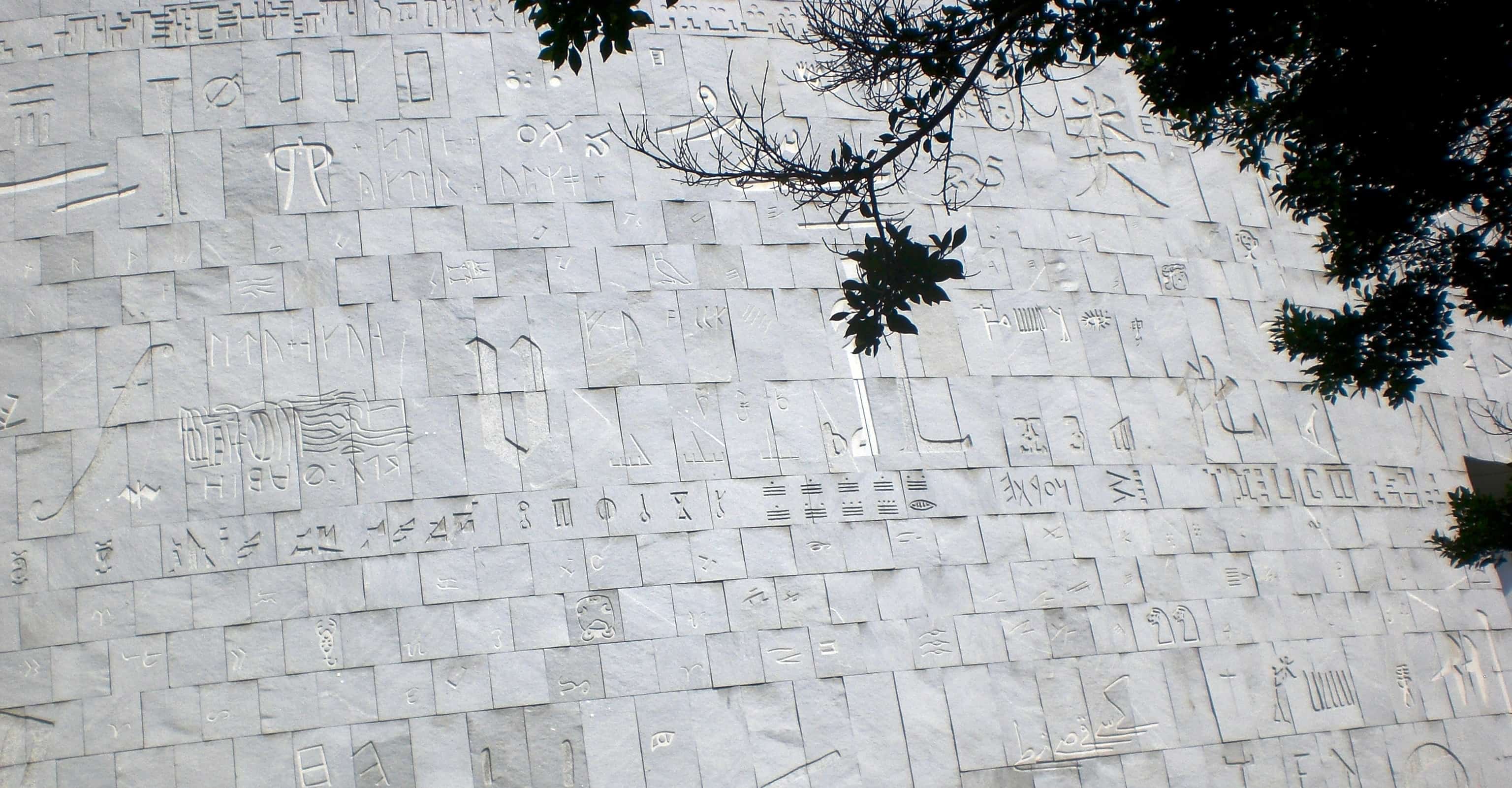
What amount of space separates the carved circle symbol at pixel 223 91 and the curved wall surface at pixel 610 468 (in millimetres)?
94

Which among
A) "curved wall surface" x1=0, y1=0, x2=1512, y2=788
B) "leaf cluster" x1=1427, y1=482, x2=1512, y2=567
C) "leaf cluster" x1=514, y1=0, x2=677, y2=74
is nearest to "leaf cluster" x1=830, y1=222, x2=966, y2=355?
"leaf cluster" x1=514, y1=0, x2=677, y2=74

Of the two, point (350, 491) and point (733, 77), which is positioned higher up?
point (733, 77)

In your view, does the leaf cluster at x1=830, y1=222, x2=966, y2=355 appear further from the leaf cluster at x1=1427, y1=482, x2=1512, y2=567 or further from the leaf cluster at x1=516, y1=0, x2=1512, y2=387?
the leaf cluster at x1=1427, y1=482, x2=1512, y2=567

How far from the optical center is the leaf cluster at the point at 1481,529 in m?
6.24

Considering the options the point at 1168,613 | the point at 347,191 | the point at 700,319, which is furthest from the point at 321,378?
the point at 1168,613

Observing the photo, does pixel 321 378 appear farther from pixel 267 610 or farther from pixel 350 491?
pixel 267 610

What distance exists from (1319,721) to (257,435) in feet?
25.2

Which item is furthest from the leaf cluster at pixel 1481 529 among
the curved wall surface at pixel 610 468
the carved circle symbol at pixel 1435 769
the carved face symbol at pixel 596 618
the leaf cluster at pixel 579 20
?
the carved face symbol at pixel 596 618

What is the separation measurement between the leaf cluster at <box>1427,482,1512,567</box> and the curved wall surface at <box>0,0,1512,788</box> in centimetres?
304

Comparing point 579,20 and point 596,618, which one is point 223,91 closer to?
point 596,618

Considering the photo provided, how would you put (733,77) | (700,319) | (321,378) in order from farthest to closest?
(733,77) < (700,319) < (321,378)

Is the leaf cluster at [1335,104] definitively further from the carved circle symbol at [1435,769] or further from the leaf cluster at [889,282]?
the carved circle symbol at [1435,769]

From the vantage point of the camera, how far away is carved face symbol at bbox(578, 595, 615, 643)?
8.56 meters

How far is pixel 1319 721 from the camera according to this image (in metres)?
9.50
